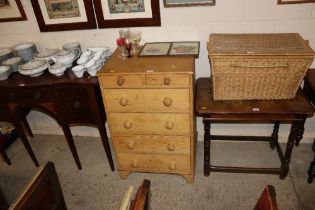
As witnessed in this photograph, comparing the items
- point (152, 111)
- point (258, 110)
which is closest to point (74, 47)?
point (152, 111)

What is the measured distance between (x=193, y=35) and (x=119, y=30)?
633 mm

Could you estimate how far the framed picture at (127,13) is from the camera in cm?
230

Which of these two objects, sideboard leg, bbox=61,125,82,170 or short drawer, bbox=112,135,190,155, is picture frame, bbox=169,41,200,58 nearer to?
short drawer, bbox=112,135,190,155

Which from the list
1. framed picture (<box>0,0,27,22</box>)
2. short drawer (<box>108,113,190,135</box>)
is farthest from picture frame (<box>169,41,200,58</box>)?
framed picture (<box>0,0,27,22</box>)

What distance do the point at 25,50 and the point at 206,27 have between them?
1.61 m

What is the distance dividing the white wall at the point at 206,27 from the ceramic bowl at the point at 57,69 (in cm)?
44

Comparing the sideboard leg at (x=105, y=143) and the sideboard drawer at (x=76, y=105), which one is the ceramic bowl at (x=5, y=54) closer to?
the sideboard drawer at (x=76, y=105)

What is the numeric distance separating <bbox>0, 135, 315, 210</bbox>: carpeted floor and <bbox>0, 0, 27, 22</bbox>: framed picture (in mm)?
1380

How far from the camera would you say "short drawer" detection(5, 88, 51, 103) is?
2.26 m

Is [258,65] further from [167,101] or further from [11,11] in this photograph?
[11,11]

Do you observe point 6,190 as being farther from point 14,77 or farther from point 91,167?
point 14,77

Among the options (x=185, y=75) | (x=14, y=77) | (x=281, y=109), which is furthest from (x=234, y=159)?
(x=14, y=77)

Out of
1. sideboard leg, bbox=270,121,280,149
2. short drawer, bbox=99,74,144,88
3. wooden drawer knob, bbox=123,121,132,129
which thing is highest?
short drawer, bbox=99,74,144,88

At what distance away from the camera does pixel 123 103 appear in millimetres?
2078
